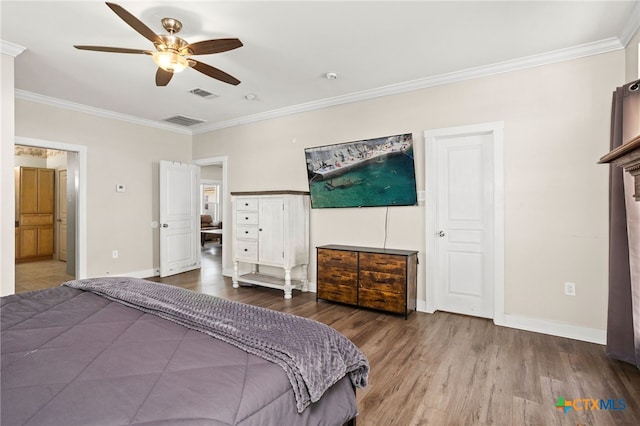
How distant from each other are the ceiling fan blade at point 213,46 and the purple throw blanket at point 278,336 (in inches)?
69.5

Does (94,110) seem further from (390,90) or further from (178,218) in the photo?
(390,90)

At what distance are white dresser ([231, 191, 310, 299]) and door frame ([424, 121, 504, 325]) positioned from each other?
172cm

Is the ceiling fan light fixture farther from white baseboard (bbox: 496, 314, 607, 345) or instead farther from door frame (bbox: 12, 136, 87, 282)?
white baseboard (bbox: 496, 314, 607, 345)

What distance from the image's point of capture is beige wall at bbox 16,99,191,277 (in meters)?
4.57

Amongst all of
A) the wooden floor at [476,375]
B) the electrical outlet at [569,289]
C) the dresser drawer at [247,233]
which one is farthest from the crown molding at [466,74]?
the wooden floor at [476,375]

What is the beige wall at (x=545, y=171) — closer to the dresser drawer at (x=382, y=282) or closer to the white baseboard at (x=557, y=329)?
the white baseboard at (x=557, y=329)

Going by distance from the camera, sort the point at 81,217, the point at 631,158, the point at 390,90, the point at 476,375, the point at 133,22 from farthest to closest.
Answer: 1. the point at 81,217
2. the point at 390,90
3. the point at 476,375
4. the point at 133,22
5. the point at 631,158

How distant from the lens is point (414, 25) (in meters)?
2.68

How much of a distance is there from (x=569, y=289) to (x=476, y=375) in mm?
1488

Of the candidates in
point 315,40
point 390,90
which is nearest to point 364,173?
point 390,90

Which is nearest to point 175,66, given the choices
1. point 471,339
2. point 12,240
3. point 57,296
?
point 57,296

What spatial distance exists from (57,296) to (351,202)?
3.15 metres

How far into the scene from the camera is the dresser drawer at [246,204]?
4777mm

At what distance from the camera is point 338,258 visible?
159 inches
